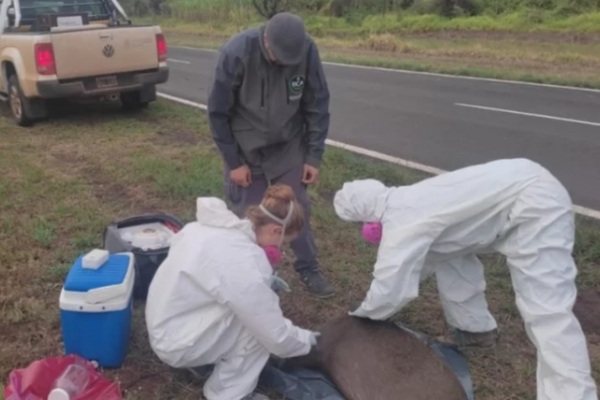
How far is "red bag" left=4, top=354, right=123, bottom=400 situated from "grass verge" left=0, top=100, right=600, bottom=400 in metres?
0.18

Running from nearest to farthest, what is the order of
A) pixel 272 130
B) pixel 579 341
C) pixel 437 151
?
1. pixel 579 341
2. pixel 272 130
3. pixel 437 151

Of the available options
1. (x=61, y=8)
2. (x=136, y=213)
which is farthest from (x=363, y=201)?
(x=61, y=8)

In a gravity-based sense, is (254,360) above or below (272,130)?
below

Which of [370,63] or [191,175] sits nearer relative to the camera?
[191,175]

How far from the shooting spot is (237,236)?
10.1 feet

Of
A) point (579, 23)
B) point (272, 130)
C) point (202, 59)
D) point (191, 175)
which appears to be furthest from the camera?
point (579, 23)

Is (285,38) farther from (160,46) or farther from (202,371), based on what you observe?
(160,46)

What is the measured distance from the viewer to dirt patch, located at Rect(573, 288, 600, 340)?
13.0 feet

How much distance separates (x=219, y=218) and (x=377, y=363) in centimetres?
97

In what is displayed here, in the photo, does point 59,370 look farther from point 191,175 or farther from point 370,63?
point 370,63

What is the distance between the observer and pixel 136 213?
5746 millimetres

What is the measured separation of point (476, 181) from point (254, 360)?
1214 mm

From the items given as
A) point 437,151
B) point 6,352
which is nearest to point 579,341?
point 6,352

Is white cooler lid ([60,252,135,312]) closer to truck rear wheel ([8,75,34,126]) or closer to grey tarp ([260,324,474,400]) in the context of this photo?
grey tarp ([260,324,474,400])
